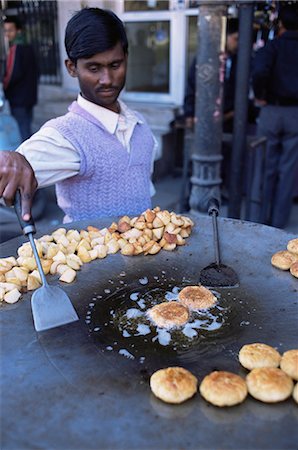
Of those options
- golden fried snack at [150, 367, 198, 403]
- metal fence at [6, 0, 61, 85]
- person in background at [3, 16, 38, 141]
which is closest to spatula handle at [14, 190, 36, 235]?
golden fried snack at [150, 367, 198, 403]

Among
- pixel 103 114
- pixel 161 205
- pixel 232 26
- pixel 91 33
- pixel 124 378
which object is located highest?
pixel 232 26

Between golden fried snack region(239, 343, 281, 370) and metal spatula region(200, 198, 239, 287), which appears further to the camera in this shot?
metal spatula region(200, 198, 239, 287)

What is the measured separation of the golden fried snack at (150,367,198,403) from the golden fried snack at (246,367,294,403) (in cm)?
13

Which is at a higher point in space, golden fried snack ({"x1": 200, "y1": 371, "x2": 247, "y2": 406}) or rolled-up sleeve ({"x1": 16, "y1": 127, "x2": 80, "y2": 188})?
rolled-up sleeve ({"x1": 16, "y1": 127, "x2": 80, "y2": 188})

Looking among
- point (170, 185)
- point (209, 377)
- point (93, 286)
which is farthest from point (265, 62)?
point (209, 377)

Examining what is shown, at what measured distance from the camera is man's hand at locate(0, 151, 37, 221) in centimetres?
149

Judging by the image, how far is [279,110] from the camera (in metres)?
4.08

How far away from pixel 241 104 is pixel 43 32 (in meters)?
4.41

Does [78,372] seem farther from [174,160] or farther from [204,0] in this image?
[174,160]

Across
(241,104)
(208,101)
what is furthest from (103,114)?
(241,104)

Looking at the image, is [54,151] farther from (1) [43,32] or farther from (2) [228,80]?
(1) [43,32]

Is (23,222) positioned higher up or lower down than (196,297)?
higher up

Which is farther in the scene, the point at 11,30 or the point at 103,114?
the point at 11,30

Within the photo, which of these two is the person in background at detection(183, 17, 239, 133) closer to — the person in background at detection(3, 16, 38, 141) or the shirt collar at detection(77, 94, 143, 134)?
the person in background at detection(3, 16, 38, 141)
